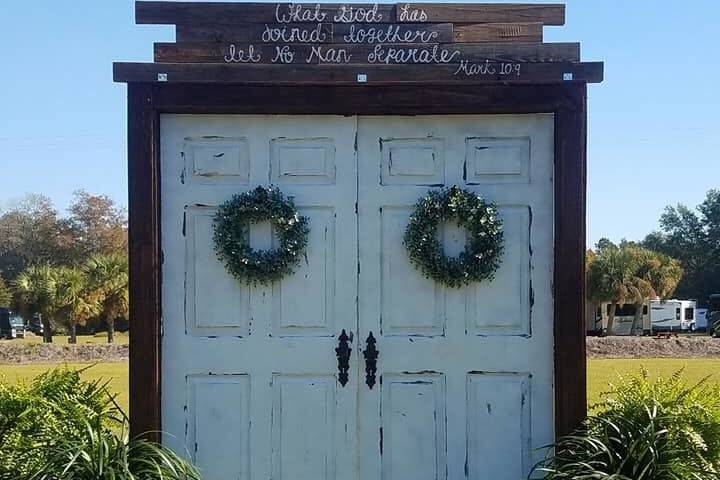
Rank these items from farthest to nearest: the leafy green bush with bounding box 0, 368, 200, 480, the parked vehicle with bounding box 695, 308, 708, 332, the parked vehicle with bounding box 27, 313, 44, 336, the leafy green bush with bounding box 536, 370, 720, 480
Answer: the parked vehicle with bounding box 695, 308, 708, 332 → the parked vehicle with bounding box 27, 313, 44, 336 → the leafy green bush with bounding box 536, 370, 720, 480 → the leafy green bush with bounding box 0, 368, 200, 480

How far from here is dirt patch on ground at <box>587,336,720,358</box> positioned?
72.6 feet

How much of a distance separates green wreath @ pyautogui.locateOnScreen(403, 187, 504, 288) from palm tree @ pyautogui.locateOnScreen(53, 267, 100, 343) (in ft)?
74.3

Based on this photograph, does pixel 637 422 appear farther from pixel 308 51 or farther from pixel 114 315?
Result: pixel 114 315

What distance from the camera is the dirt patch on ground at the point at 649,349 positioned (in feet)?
72.6

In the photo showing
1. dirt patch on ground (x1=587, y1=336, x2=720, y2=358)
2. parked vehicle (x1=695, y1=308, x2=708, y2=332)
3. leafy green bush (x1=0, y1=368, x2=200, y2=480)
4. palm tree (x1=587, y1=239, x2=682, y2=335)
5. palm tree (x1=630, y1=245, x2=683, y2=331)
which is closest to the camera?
leafy green bush (x1=0, y1=368, x2=200, y2=480)

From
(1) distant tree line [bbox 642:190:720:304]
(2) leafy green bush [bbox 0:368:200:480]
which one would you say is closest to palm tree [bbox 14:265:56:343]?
(2) leafy green bush [bbox 0:368:200:480]

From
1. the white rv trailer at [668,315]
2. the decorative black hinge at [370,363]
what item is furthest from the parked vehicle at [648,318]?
the decorative black hinge at [370,363]

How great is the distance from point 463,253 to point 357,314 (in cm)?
79

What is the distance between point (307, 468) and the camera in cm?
557

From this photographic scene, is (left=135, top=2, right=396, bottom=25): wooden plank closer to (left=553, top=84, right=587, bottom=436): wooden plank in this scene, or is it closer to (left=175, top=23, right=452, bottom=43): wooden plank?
(left=175, top=23, right=452, bottom=43): wooden plank

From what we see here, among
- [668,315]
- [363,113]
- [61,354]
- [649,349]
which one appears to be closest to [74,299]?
[61,354]

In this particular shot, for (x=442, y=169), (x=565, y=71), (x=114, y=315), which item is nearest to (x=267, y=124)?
(x=442, y=169)

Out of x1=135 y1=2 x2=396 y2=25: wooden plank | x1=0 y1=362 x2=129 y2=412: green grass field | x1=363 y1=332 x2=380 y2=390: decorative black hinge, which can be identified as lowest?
x1=0 y1=362 x2=129 y2=412: green grass field

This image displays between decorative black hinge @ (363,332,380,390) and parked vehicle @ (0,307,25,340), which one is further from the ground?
decorative black hinge @ (363,332,380,390)
